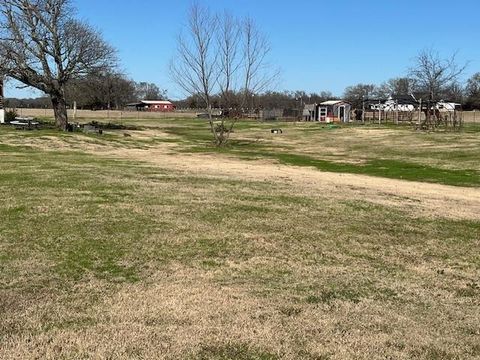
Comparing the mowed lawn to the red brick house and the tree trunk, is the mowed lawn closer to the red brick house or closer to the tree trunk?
the tree trunk

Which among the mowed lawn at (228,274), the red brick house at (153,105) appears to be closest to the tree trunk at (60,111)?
the mowed lawn at (228,274)

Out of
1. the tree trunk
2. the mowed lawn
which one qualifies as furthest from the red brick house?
the mowed lawn

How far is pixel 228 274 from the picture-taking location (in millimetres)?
5973

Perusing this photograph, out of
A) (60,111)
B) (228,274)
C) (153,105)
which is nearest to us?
(228,274)

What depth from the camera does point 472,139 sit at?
1367 inches

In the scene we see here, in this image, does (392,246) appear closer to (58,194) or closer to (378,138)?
(58,194)

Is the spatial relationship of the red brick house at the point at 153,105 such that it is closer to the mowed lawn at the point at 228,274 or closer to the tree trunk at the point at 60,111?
the tree trunk at the point at 60,111

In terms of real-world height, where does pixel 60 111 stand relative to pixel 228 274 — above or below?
above

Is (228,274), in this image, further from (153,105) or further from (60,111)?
(153,105)

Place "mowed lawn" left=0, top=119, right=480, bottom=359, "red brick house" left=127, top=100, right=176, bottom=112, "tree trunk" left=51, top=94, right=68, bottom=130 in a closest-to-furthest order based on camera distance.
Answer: "mowed lawn" left=0, top=119, right=480, bottom=359
"tree trunk" left=51, top=94, right=68, bottom=130
"red brick house" left=127, top=100, right=176, bottom=112

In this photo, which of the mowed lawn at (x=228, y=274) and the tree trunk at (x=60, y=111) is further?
the tree trunk at (x=60, y=111)

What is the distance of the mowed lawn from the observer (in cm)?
414

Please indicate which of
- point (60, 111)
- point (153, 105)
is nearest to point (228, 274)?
point (60, 111)

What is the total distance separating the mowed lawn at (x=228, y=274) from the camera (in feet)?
13.6
